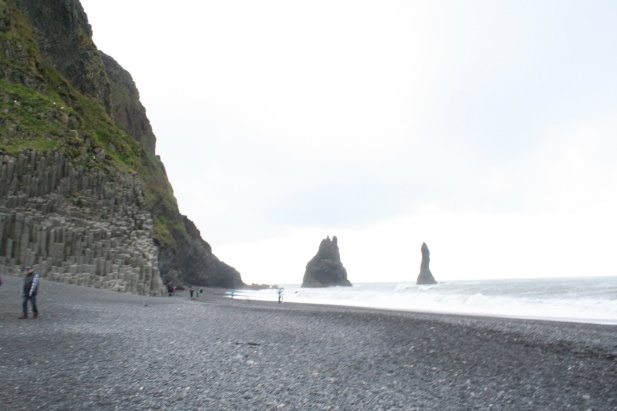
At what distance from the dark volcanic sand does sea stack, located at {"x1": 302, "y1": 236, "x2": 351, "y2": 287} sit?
504 feet

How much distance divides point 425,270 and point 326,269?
39540 millimetres

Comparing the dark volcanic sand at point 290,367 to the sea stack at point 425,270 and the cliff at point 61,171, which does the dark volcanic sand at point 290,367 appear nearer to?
the cliff at point 61,171

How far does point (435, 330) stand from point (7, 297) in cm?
1887

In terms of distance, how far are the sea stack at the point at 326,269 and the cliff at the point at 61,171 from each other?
117 m

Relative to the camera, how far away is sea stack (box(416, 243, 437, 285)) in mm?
179875

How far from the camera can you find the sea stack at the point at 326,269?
17050cm

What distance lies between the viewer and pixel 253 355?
12.1 m

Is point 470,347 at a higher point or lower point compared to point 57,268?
lower

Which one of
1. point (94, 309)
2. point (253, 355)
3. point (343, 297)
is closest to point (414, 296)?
point (343, 297)

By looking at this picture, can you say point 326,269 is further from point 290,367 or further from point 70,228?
point 290,367

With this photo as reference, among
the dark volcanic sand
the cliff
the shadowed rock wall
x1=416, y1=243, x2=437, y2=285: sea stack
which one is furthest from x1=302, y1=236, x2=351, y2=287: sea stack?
the dark volcanic sand

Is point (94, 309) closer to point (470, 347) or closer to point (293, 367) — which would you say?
point (293, 367)

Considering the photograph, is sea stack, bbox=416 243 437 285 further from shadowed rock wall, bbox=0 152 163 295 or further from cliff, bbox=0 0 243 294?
shadowed rock wall, bbox=0 152 163 295

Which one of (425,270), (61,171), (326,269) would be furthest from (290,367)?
(425,270)
